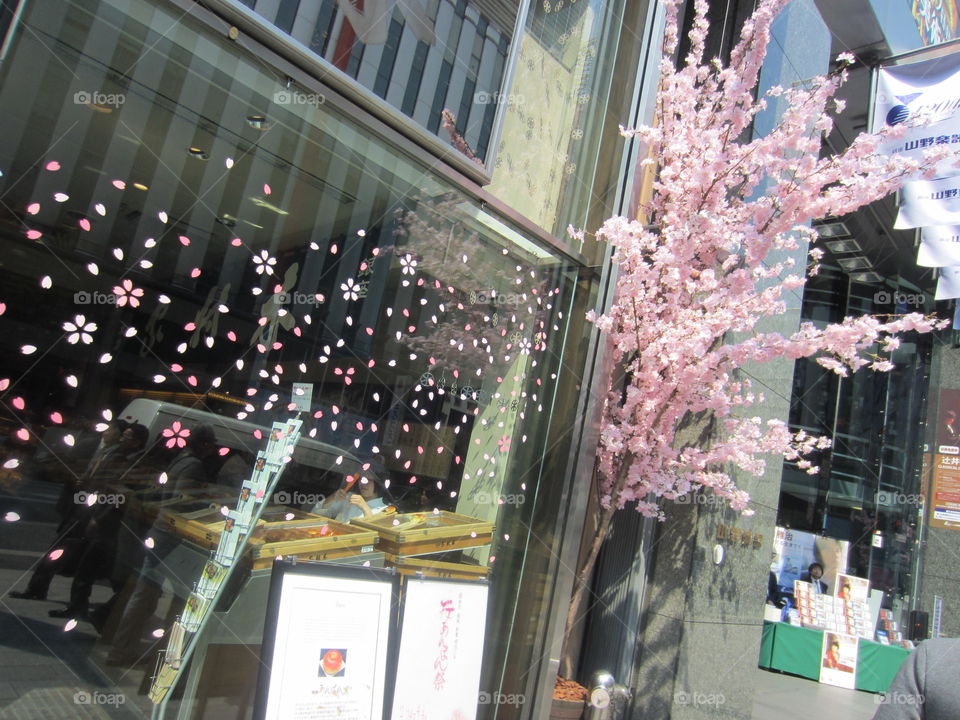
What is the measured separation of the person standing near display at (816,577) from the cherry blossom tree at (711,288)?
255 inches

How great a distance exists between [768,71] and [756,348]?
3398 millimetres

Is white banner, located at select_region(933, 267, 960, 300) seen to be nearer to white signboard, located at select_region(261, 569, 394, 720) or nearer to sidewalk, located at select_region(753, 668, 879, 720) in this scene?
sidewalk, located at select_region(753, 668, 879, 720)

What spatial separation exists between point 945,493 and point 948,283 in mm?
5040

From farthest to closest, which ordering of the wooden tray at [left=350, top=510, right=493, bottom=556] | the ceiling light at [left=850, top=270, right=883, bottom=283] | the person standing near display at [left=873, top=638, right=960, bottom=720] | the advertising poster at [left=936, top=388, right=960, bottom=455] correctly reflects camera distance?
the ceiling light at [left=850, top=270, right=883, bottom=283] < the advertising poster at [left=936, top=388, right=960, bottom=455] < the wooden tray at [left=350, top=510, right=493, bottom=556] < the person standing near display at [left=873, top=638, right=960, bottom=720]

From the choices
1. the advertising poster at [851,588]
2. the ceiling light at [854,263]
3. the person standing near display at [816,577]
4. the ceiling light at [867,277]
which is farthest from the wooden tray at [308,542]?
the ceiling light at [867,277]

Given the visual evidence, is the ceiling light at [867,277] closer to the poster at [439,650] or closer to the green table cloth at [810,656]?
the green table cloth at [810,656]

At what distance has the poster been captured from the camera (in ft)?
10.3

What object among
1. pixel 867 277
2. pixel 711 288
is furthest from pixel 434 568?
pixel 867 277

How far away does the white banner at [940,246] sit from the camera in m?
7.66

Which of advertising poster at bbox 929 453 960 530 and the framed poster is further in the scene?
advertising poster at bbox 929 453 960 530

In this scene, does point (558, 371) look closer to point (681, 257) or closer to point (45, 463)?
point (681, 257)

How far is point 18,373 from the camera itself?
2.48 m

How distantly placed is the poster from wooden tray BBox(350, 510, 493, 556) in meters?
0.42

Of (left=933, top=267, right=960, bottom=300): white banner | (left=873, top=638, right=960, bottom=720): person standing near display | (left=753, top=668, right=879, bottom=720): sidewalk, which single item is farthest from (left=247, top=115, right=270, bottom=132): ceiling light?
(left=933, top=267, right=960, bottom=300): white banner
